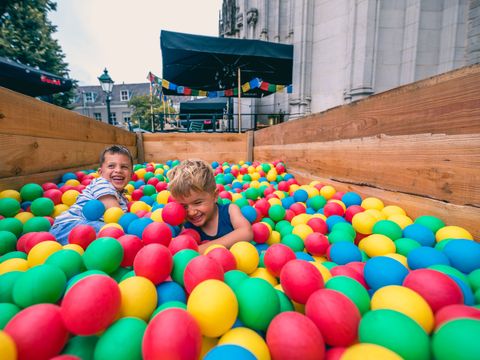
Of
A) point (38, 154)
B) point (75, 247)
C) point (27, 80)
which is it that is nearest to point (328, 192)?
point (75, 247)

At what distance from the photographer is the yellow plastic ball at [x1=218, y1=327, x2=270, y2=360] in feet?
2.63

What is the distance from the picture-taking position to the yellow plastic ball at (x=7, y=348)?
2.25 feet

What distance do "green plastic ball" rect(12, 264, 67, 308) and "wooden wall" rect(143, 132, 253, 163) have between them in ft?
14.4

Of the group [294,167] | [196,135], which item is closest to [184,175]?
[294,167]

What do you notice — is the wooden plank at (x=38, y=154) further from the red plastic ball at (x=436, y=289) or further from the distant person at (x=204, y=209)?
the red plastic ball at (x=436, y=289)

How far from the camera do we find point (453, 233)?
1.52 meters

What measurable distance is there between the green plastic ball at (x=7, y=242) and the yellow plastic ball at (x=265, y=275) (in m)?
1.57

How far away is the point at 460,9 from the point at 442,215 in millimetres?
6118

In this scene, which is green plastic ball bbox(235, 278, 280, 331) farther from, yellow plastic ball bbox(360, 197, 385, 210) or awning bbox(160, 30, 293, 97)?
awning bbox(160, 30, 293, 97)

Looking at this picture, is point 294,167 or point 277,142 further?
point 277,142

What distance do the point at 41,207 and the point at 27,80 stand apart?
652 cm

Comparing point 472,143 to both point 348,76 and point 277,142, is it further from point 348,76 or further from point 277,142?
point 348,76

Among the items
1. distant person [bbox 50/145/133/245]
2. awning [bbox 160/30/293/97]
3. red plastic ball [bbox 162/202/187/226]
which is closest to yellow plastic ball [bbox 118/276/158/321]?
red plastic ball [bbox 162/202/187/226]

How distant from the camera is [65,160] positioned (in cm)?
310
